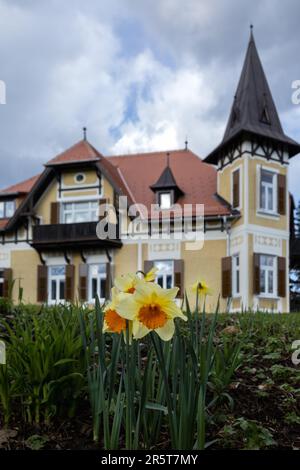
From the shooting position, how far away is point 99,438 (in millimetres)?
2459

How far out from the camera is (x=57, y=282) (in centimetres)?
2175

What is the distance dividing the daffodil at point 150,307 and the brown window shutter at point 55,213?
2024cm

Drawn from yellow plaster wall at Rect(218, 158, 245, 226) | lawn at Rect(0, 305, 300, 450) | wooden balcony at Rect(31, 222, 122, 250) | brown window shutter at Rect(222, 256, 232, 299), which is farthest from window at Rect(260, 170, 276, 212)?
lawn at Rect(0, 305, 300, 450)

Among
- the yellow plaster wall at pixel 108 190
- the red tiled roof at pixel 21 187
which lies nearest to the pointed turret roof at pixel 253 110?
the yellow plaster wall at pixel 108 190

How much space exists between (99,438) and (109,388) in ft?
0.85

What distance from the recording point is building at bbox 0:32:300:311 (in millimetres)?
19547

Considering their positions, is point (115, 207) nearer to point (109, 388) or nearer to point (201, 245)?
point (201, 245)

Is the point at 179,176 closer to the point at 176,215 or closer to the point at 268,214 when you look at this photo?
the point at 176,215

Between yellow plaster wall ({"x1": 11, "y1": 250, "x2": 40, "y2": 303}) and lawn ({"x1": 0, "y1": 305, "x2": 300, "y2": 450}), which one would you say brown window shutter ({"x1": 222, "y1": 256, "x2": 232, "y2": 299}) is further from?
lawn ({"x1": 0, "y1": 305, "x2": 300, "y2": 450})

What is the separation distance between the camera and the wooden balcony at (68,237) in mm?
20609

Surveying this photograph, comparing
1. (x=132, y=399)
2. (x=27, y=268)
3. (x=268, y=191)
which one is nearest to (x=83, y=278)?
(x=27, y=268)

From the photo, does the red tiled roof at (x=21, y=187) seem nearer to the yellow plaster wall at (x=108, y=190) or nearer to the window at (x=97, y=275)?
the yellow plaster wall at (x=108, y=190)

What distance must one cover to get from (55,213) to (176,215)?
498 centimetres

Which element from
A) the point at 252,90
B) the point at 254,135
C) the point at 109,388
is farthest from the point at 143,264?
the point at 109,388
